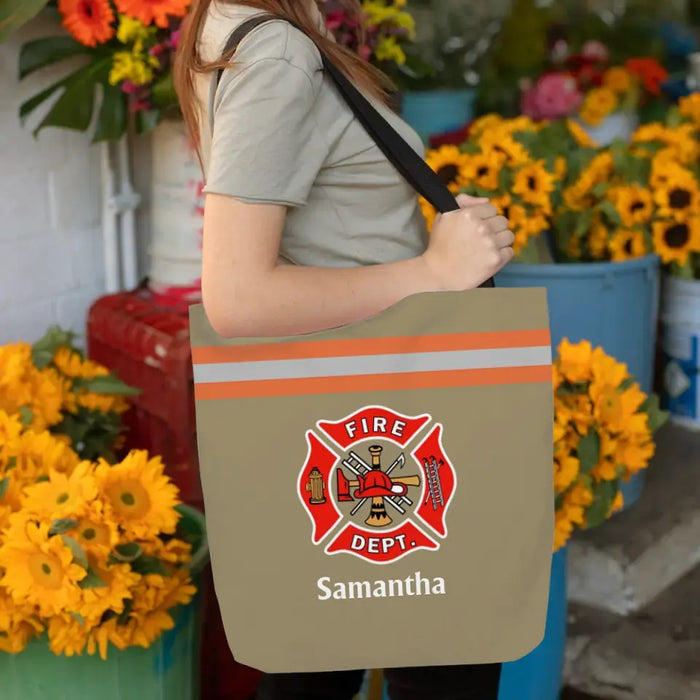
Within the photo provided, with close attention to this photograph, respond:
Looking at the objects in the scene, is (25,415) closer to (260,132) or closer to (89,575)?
(89,575)

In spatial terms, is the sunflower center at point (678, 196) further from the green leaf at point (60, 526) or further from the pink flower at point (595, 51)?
the green leaf at point (60, 526)

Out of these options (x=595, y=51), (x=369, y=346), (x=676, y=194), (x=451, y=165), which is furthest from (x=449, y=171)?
(x=595, y=51)

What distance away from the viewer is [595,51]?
2.97 metres

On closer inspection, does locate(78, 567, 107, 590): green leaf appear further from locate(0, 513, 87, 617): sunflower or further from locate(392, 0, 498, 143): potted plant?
locate(392, 0, 498, 143): potted plant

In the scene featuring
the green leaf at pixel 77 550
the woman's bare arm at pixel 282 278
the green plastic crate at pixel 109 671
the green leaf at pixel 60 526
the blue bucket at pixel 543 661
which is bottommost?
the blue bucket at pixel 543 661

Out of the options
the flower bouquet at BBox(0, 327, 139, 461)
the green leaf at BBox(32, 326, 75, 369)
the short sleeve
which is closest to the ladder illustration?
the short sleeve

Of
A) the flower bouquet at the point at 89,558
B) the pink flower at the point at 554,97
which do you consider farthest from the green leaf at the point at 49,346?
the pink flower at the point at 554,97

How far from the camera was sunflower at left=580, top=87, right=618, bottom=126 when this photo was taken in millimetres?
2795

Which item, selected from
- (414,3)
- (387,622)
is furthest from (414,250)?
(414,3)

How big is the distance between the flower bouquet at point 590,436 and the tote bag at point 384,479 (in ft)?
1.62

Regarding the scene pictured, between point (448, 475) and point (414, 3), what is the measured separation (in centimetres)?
227

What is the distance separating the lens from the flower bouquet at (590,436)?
4.47ft

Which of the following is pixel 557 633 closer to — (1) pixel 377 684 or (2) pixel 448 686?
(1) pixel 377 684

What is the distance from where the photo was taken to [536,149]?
6.63ft
